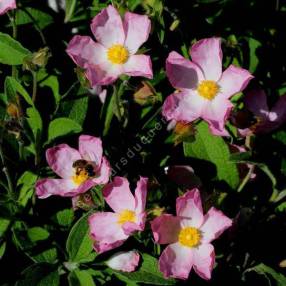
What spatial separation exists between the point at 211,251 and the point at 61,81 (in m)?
0.74

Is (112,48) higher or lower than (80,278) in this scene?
higher

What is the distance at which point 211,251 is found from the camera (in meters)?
1.54

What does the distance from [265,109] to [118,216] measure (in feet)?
1.94

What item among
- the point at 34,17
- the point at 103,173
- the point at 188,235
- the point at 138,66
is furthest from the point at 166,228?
the point at 34,17

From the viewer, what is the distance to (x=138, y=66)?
5.32 feet

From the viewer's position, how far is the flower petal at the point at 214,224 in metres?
1.48

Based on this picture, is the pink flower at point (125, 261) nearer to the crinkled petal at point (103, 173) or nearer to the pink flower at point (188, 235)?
the pink flower at point (188, 235)

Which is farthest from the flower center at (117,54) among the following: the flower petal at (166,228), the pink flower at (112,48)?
the flower petal at (166,228)

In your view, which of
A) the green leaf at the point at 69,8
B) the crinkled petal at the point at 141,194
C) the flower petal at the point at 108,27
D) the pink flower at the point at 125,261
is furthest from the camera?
the green leaf at the point at 69,8

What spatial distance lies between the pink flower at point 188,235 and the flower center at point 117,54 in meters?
0.44

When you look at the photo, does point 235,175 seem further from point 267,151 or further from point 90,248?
point 90,248

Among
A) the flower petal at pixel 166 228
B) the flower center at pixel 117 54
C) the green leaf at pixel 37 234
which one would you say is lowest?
the green leaf at pixel 37 234

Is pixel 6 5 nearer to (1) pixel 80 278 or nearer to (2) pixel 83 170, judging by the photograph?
(2) pixel 83 170

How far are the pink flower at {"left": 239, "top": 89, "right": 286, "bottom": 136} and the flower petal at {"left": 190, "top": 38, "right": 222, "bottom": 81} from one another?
173mm
